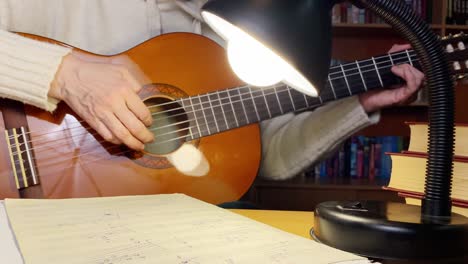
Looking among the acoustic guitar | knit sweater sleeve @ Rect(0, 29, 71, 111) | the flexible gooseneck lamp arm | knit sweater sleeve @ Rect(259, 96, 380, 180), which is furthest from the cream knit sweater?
the flexible gooseneck lamp arm

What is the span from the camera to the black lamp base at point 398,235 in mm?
476

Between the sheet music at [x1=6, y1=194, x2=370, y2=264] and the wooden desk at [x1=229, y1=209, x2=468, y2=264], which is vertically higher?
the sheet music at [x1=6, y1=194, x2=370, y2=264]

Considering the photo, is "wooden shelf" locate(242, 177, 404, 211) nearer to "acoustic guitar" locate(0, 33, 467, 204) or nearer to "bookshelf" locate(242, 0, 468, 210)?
"bookshelf" locate(242, 0, 468, 210)

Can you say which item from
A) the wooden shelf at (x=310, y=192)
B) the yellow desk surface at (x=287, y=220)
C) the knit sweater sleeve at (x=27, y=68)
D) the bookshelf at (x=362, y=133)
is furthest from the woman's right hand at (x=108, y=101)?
the wooden shelf at (x=310, y=192)

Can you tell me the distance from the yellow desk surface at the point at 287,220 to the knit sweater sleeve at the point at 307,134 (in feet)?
1.24

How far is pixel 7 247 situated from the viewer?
434mm

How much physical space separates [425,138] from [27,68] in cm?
69

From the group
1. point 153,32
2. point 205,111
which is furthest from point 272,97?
point 153,32

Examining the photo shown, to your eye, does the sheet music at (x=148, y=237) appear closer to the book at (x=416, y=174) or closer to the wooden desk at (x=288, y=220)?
the wooden desk at (x=288, y=220)

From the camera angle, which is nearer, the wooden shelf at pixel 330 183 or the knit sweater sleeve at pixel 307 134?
the knit sweater sleeve at pixel 307 134

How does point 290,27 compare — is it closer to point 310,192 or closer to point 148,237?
point 148,237

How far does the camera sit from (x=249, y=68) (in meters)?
0.54

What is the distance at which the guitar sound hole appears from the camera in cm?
94

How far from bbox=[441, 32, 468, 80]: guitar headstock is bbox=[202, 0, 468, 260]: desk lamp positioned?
1.12 feet
